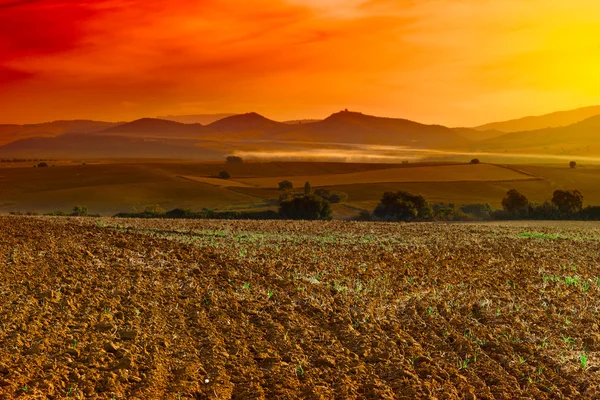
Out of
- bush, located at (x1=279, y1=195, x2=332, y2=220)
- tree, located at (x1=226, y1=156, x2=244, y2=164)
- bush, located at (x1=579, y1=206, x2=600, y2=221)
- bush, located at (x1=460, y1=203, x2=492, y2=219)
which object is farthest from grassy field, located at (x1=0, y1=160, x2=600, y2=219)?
bush, located at (x1=579, y1=206, x2=600, y2=221)

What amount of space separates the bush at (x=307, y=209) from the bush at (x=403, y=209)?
4.26 meters

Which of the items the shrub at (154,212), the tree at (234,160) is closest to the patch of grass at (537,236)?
the shrub at (154,212)

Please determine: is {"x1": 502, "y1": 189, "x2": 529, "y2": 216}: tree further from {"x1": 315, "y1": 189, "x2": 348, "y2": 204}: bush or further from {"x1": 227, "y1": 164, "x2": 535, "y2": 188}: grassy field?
{"x1": 227, "y1": 164, "x2": 535, "y2": 188}: grassy field

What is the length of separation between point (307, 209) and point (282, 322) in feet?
128

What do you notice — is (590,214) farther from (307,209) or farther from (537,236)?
(537,236)

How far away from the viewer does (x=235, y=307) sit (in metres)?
13.7

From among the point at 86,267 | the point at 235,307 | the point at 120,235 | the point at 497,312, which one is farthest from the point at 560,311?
the point at 120,235

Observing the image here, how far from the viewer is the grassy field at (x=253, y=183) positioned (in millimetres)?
75562

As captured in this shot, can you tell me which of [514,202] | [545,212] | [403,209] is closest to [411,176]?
[514,202]

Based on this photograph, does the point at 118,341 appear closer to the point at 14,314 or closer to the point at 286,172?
the point at 14,314

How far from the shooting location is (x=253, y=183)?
92.9 metres

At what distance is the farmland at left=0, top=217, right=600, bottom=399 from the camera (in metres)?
10.0

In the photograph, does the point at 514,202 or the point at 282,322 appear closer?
the point at 282,322

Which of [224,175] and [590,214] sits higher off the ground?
[224,175]
